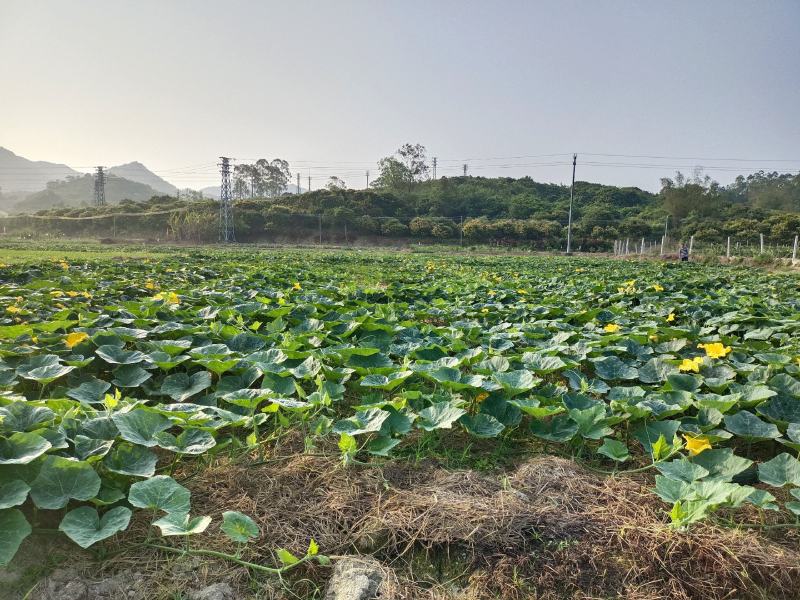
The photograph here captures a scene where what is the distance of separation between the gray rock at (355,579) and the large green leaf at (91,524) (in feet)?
2.14

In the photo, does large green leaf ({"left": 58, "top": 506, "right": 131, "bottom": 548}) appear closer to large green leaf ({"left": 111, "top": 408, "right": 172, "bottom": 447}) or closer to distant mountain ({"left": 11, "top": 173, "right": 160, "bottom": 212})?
large green leaf ({"left": 111, "top": 408, "right": 172, "bottom": 447})

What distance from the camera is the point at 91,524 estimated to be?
4.75ft

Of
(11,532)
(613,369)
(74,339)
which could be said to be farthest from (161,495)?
(613,369)

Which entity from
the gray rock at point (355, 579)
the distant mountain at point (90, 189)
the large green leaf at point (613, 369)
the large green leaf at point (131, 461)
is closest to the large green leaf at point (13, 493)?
the large green leaf at point (131, 461)

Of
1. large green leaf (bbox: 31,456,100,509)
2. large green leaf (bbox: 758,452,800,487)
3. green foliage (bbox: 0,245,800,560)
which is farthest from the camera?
large green leaf (bbox: 758,452,800,487)

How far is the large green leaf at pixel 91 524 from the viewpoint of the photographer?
54.2 inches

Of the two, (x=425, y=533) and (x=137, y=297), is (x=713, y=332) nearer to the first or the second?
(x=425, y=533)

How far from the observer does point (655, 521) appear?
1.65 m

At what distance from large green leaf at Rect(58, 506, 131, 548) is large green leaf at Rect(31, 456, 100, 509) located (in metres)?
0.05

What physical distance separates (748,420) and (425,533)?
1.55 metres

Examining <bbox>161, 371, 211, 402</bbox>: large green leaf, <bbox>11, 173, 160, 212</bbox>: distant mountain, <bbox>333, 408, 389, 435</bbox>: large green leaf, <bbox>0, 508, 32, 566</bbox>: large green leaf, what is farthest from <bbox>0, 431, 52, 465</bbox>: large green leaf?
<bbox>11, 173, 160, 212</bbox>: distant mountain

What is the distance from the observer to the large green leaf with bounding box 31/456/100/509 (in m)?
1.48

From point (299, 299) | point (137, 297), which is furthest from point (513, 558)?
point (137, 297)

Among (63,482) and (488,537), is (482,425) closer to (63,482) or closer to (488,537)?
(488,537)
